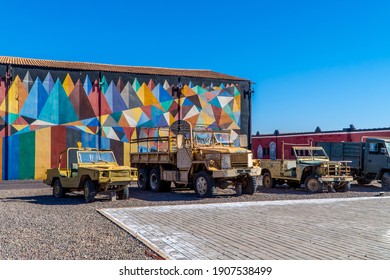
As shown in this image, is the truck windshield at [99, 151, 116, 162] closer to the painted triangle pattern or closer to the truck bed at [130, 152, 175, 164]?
the truck bed at [130, 152, 175, 164]

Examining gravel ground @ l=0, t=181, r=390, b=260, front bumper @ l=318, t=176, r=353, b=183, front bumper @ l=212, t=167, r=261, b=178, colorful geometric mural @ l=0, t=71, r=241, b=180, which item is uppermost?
colorful geometric mural @ l=0, t=71, r=241, b=180

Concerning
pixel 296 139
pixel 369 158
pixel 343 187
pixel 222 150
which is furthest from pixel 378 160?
pixel 296 139

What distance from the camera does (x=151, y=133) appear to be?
2520 centimetres

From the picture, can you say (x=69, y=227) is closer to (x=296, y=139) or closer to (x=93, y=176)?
(x=93, y=176)

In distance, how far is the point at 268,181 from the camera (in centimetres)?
1941

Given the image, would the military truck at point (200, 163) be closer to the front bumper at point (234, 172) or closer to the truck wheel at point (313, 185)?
the front bumper at point (234, 172)

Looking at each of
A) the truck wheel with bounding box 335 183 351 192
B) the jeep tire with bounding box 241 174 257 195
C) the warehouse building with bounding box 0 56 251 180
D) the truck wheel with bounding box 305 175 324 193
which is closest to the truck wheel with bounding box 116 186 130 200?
the jeep tire with bounding box 241 174 257 195

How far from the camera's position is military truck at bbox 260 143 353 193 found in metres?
17.0

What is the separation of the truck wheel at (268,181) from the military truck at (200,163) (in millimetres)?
3187

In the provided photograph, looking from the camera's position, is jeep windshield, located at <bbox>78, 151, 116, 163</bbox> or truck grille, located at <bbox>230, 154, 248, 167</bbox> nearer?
jeep windshield, located at <bbox>78, 151, 116, 163</bbox>

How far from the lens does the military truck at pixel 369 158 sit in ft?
63.0

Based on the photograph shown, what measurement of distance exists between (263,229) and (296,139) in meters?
25.7

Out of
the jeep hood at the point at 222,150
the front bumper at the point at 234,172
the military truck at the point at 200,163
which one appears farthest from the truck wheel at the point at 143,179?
the front bumper at the point at 234,172
